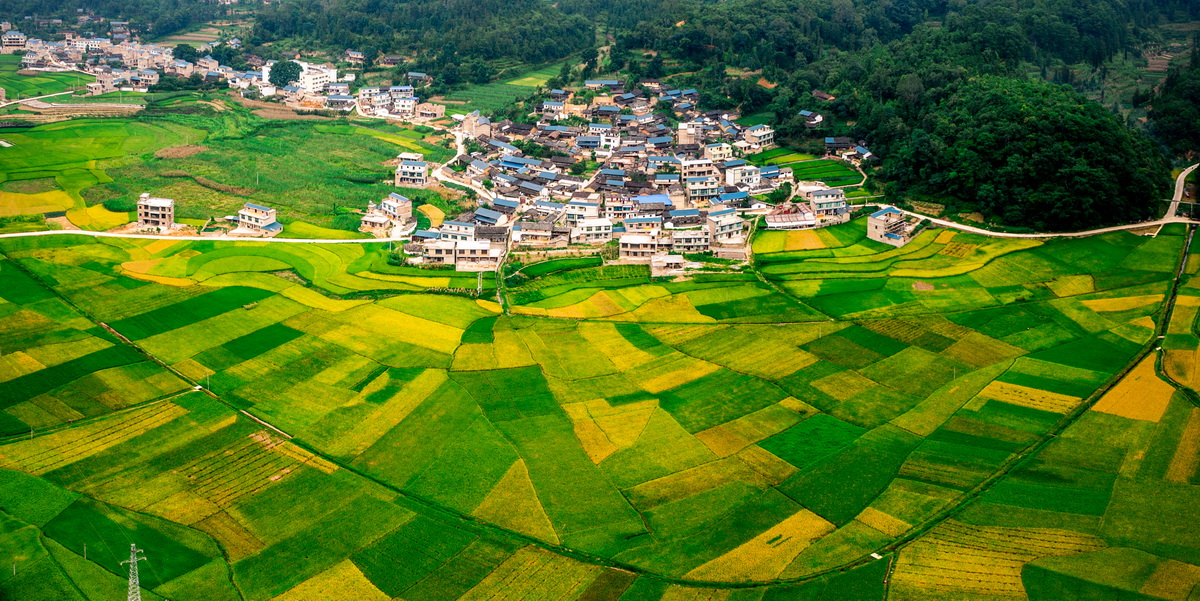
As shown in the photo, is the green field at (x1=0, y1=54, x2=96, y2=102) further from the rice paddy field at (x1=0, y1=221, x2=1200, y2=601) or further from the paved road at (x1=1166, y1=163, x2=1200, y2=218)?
the paved road at (x1=1166, y1=163, x2=1200, y2=218)

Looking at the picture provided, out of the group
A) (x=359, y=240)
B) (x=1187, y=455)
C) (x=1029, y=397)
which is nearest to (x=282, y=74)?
(x=359, y=240)

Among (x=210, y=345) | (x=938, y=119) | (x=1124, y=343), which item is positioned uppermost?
(x=938, y=119)

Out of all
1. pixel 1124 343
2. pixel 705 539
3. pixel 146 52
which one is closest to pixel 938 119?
pixel 1124 343

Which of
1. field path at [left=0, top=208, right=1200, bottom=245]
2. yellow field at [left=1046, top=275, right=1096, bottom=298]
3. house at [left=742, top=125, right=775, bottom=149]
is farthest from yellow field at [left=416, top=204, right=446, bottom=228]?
yellow field at [left=1046, top=275, right=1096, bottom=298]

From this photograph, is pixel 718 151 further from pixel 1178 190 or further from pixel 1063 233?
pixel 1178 190

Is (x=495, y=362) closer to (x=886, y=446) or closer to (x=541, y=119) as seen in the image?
(x=886, y=446)

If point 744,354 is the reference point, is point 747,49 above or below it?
above
